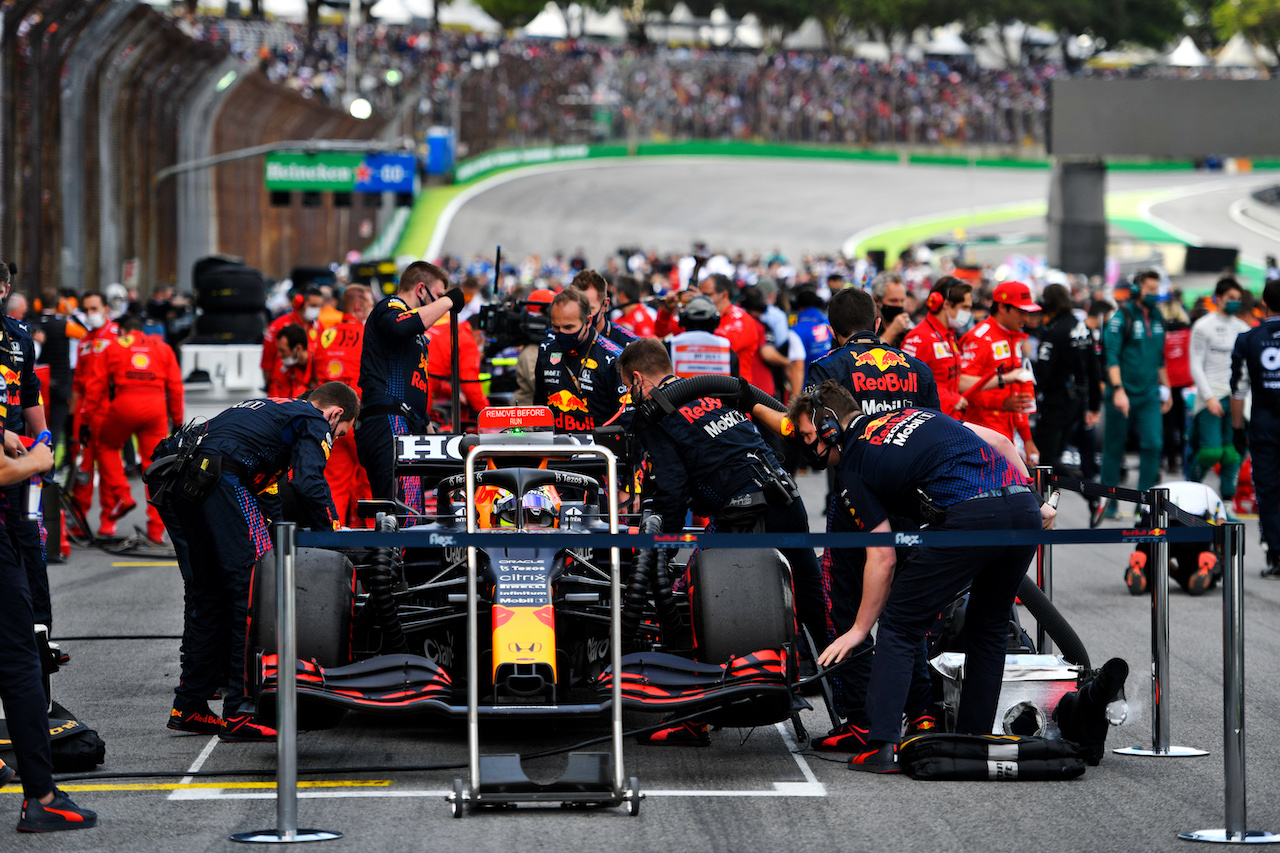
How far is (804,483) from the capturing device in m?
15.0

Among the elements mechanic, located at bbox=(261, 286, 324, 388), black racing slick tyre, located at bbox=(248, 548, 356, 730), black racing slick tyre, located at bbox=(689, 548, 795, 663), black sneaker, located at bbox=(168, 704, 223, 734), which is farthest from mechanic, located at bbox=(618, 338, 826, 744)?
mechanic, located at bbox=(261, 286, 324, 388)

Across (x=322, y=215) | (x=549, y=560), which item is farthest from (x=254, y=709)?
(x=322, y=215)

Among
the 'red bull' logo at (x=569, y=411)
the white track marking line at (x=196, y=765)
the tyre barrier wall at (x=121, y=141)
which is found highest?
the tyre barrier wall at (x=121, y=141)

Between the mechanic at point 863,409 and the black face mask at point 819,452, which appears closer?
the black face mask at point 819,452

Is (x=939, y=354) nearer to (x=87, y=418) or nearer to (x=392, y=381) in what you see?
(x=392, y=381)

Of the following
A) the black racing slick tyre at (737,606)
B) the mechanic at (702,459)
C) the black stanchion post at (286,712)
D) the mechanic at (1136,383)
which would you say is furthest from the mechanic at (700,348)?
the black stanchion post at (286,712)

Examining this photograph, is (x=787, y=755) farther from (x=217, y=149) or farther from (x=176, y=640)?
(x=217, y=149)

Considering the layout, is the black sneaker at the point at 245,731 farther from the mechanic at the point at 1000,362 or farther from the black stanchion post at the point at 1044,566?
the mechanic at the point at 1000,362

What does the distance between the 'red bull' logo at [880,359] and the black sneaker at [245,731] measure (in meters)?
3.18

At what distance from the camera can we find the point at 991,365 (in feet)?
31.5

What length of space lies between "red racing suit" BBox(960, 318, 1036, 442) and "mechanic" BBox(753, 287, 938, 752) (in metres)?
1.80

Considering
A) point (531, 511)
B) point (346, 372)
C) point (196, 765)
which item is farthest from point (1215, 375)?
point (196, 765)

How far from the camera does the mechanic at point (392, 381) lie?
904cm

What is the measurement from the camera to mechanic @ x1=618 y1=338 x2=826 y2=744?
21.6ft
